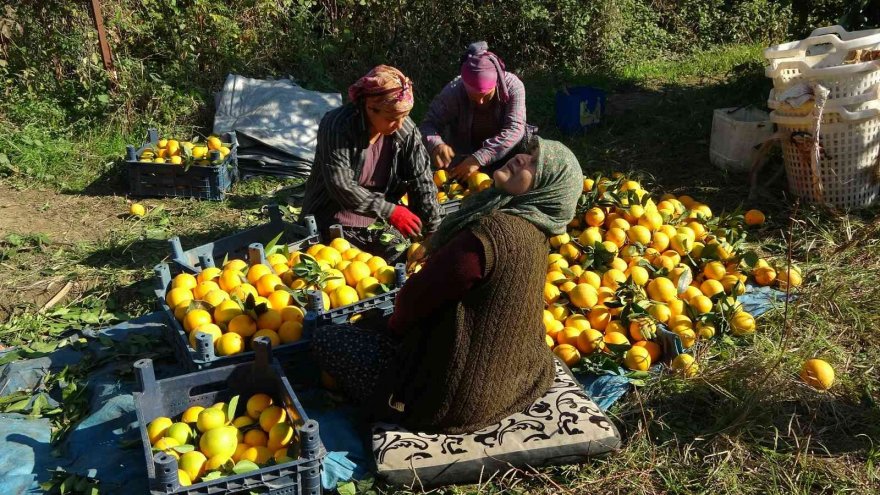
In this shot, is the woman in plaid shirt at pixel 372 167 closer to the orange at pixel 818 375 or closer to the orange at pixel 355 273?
the orange at pixel 355 273

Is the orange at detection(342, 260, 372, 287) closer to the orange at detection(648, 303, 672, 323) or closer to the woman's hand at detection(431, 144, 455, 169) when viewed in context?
the orange at detection(648, 303, 672, 323)

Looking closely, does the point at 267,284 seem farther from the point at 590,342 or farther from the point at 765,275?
the point at 765,275

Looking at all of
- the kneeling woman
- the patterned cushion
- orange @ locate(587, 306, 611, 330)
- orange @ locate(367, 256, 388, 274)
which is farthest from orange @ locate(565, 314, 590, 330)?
orange @ locate(367, 256, 388, 274)

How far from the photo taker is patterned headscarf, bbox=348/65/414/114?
3.95 metres

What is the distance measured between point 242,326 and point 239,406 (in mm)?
377

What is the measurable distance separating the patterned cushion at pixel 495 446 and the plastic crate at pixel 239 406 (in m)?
0.34

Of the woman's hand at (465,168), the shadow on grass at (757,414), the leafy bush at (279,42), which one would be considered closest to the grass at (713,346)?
the shadow on grass at (757,414)

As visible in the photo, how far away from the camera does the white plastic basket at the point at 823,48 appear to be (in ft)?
15.8

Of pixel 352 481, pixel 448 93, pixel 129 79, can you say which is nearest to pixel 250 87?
pixel 129 79

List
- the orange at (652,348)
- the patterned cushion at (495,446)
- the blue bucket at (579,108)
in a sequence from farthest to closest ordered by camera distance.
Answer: the blue bucket at (579,108) → the orange at (652,348) → the patterned cushion at (495,446)

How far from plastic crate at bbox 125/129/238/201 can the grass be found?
0.43 ft

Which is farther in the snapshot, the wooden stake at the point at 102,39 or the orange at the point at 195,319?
the wooden stake at the point at 102,39

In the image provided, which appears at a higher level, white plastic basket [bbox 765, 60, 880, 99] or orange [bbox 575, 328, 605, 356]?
white plastic basket [bbox 765, 60, 880, 99]

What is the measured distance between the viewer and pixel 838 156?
5.03 metres
